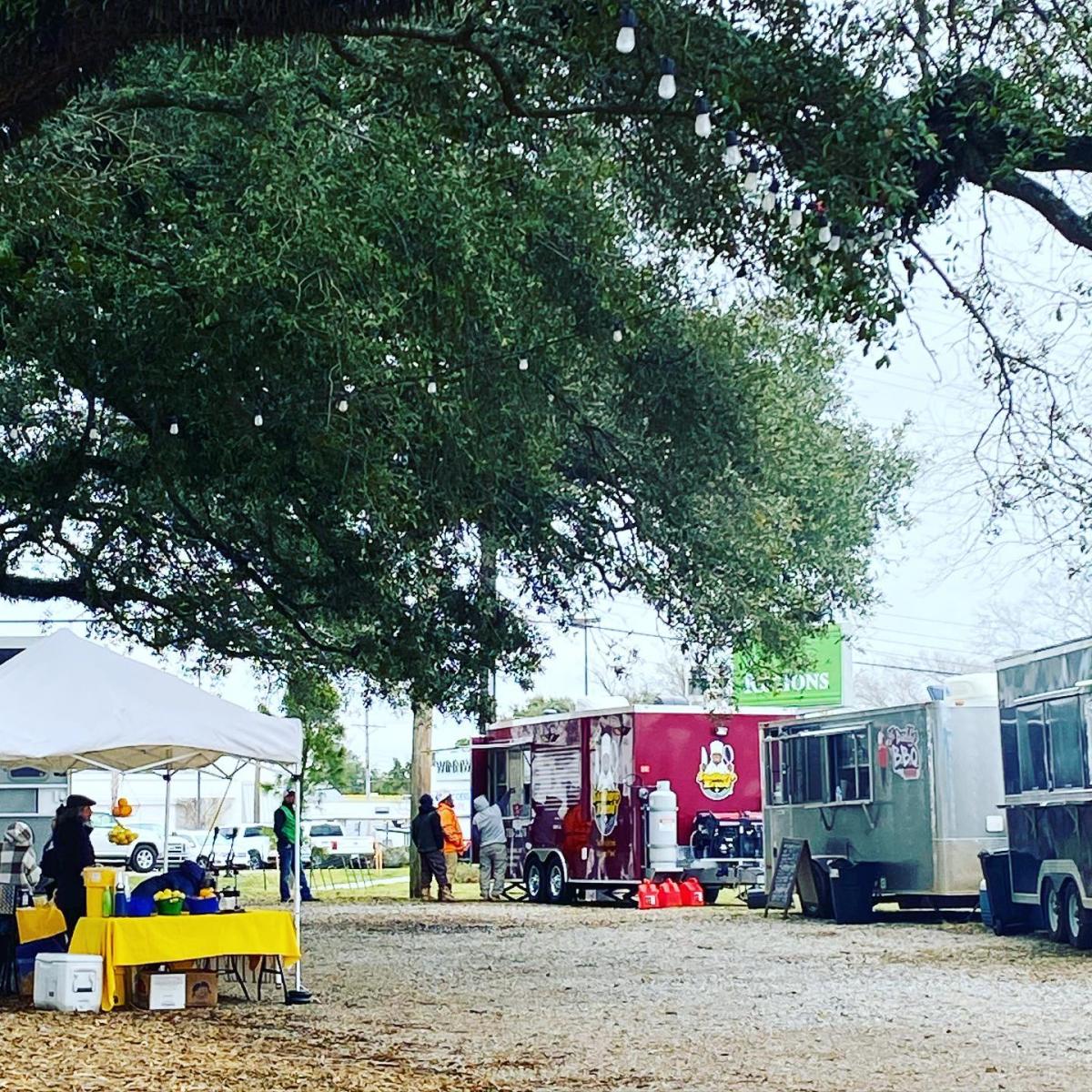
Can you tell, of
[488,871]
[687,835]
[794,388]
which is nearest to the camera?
[794,388]

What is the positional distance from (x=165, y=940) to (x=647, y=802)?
14224 millimetres

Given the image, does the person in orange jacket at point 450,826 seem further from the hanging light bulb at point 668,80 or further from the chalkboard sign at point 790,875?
the hanging light bulb at point 668,80

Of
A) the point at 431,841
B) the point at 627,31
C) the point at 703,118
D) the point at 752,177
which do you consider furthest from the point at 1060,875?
the point at 431,841

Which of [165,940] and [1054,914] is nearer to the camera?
[165,940]

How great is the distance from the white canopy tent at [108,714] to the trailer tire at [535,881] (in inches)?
604

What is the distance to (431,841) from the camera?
2900 centimetres

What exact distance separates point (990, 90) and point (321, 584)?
10035 millimetres

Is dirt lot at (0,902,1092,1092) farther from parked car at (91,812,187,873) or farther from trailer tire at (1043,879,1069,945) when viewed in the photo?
parked car at (91,812,187,873)

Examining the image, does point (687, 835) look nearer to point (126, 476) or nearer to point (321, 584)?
point (321, 584)

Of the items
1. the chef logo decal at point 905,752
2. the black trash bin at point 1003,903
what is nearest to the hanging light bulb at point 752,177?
the black trash bin at point 1003,903

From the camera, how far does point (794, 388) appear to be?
68.2 feet

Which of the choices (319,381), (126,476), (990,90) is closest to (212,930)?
(319,381)

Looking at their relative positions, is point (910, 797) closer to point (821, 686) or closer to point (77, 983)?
point (77, 983)

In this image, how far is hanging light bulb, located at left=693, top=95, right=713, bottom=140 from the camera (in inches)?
317
